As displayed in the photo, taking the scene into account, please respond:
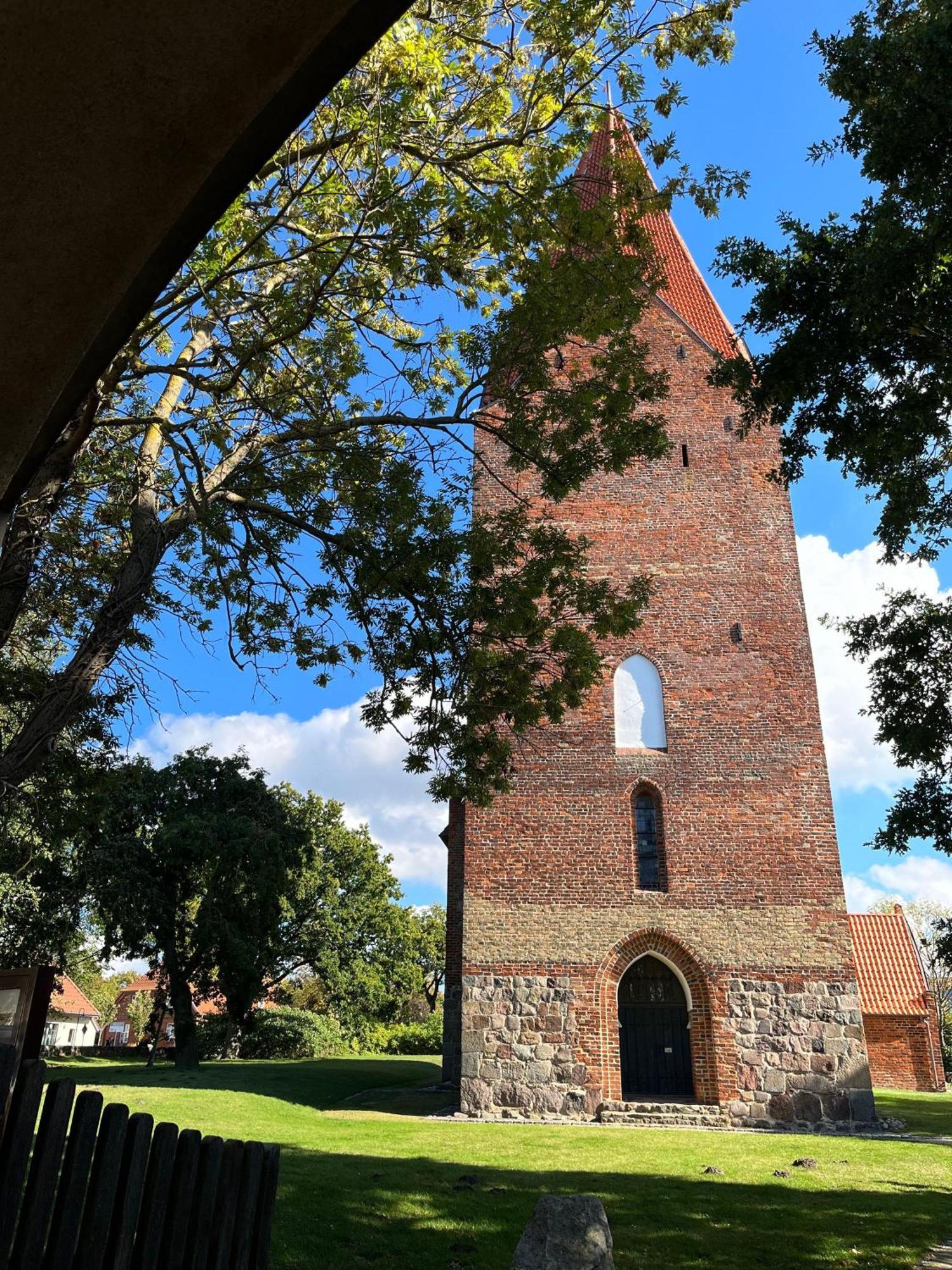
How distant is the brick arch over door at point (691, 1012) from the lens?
14.8 m

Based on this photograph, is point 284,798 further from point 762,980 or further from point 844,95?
point 844,95

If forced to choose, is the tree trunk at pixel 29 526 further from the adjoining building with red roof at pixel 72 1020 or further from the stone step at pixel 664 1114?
the adjoining building with red roof at pixel 72 1020

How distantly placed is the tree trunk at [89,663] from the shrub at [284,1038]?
2442cm

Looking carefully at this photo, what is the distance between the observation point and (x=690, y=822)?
16.1m

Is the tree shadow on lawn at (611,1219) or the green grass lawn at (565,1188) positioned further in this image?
the green grass lawn at (565,1188)

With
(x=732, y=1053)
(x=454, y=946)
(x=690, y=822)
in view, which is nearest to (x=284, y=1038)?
(x=454, y=946)

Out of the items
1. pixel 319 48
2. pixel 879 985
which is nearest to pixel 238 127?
pixel 319 48

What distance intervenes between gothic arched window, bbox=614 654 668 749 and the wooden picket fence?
529 inches

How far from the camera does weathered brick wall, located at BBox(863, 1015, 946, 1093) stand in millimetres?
26359

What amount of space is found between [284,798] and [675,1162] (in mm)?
20709

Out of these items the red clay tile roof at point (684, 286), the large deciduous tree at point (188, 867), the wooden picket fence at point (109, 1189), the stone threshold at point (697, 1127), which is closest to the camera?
the wooden picket fence at point (109, 1189)

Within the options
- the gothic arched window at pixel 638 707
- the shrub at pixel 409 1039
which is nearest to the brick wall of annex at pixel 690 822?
the gothic arched window at pixel 638 707

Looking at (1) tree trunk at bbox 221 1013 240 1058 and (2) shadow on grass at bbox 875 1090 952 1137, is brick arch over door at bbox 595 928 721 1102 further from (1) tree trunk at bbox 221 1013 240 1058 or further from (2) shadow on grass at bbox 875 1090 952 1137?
(1) tree trunk at bbox 221 1013 240 1058

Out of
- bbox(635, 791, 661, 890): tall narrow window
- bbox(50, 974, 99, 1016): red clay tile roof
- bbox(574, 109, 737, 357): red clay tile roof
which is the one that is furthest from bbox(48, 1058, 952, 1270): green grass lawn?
bbox(50, 974, 99, 1016): red clay tile roof
